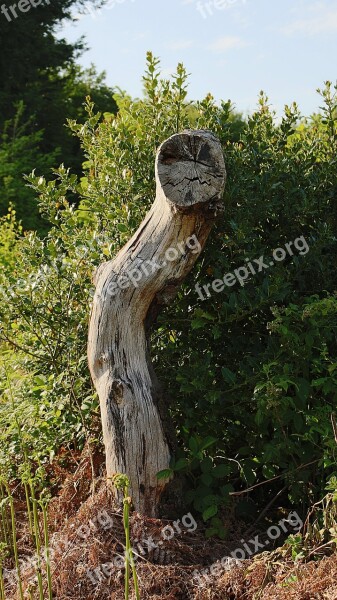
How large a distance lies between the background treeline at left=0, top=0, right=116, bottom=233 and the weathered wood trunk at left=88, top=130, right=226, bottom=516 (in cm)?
1212

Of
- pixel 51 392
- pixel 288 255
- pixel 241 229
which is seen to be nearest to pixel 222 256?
pixel 241 229

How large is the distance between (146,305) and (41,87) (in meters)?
16.8

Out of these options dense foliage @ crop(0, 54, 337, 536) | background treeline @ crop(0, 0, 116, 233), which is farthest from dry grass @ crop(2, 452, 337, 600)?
background treeline @ crop(0, 0, 116, 233)

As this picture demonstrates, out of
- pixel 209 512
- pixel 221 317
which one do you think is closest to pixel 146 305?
pixel 221 317

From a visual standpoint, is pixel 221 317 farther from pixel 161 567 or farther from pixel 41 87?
pixel 41 87

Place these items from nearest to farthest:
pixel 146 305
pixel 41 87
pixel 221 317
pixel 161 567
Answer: pixel 161 567 < pixel 146 305 < pixel 221 317 < pixel 41 87

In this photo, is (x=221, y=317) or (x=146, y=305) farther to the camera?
(x=221, y=317)

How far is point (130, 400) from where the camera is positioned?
418 cm

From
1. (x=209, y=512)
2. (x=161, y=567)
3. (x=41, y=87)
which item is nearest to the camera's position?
(x=161, y=567)

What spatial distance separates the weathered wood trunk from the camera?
4.11 m

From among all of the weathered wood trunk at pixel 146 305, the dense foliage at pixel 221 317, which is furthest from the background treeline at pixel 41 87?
the weathered wood trunk at pixel 146 305

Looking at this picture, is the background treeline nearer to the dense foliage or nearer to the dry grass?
the dense foliage

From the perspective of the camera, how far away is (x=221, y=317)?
4.52m

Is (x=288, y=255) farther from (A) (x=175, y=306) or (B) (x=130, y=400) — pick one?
(B) (x=130, y=400)
